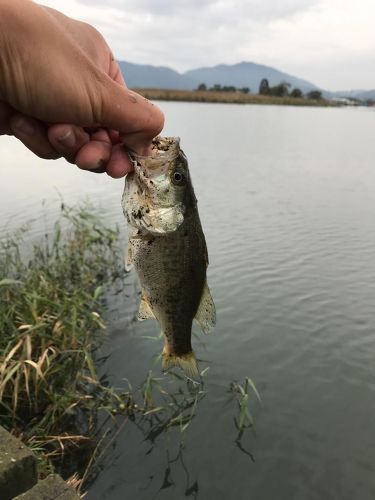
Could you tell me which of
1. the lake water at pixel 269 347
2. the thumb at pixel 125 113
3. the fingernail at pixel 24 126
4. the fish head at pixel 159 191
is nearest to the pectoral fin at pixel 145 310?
the fish head at pixel 159 191

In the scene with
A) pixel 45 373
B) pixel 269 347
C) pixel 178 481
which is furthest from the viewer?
pixel 269 347

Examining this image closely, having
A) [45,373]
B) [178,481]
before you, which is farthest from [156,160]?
[178,481]

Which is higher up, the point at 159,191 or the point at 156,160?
the point at 156,160

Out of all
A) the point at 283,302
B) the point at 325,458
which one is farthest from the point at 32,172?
the point at 325,458

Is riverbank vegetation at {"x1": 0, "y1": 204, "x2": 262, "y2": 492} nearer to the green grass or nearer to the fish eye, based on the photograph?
Answer: the green grass

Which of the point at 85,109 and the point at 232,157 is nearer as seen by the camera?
the point at 85,109

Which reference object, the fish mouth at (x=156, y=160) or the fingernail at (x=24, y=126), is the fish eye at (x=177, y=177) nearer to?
the fish mouth at (x=156, y=160)

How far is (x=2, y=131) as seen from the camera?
2.94 m

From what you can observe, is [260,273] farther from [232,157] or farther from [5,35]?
[232,157]

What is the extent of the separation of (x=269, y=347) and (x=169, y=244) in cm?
617

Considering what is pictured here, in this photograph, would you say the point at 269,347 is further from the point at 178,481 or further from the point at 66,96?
the point at 66,96

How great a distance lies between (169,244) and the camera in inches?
112

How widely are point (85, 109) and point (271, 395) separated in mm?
6071

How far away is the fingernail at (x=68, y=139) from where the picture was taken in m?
2.55
